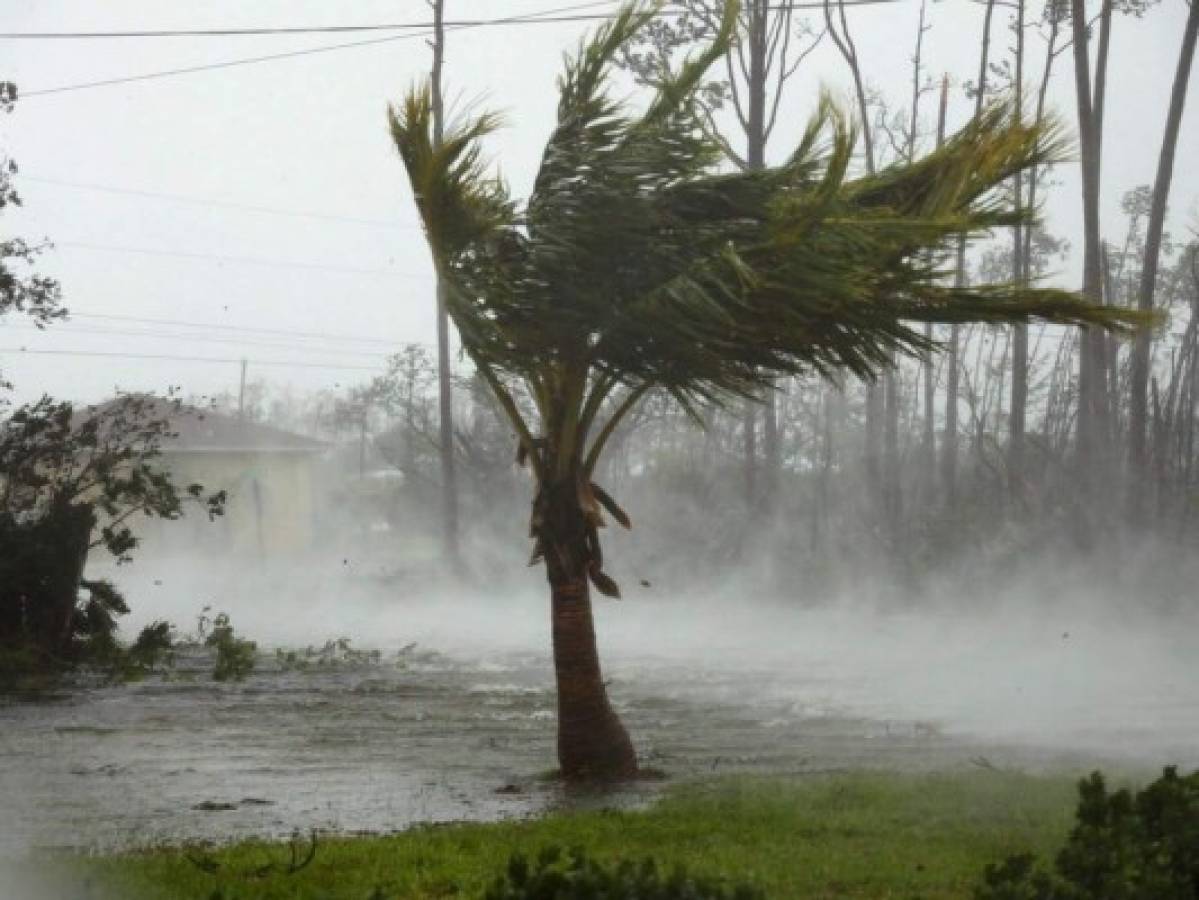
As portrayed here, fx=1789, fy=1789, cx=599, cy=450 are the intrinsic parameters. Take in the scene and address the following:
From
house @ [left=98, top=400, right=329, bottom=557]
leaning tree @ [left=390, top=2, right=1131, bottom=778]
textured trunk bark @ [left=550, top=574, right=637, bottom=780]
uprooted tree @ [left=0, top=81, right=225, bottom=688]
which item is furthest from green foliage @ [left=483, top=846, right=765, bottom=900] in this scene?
house @ [left=98, top=400, right=329, bottom=557]

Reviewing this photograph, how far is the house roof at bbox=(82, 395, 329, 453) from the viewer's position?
6088 centimetres

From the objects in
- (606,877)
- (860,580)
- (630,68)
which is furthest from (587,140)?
(630,68)

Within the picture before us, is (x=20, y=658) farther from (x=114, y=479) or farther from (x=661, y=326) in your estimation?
(x=661, y=326)

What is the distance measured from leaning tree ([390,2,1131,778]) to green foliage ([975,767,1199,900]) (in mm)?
5284

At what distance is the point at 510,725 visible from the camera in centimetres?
1745

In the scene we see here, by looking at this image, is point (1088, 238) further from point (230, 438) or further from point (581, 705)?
point (230, 438)

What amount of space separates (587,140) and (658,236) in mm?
883

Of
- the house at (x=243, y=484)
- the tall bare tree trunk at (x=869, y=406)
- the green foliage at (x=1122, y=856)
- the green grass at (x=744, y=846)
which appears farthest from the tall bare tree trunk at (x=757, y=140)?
the green foliage at (x=1122, y=856)

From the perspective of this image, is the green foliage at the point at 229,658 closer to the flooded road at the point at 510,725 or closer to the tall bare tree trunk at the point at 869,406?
the flooded road at the point at 510,725

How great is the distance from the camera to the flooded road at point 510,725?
12.1 m

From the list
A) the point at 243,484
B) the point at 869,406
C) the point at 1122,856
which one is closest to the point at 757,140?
the point at 869,406

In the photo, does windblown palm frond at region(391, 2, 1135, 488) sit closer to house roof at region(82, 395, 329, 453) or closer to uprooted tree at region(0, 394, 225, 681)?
uprooted tree at region(0, 394, 225, 681)

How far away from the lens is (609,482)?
57.1 metres

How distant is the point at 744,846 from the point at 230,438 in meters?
56.1
